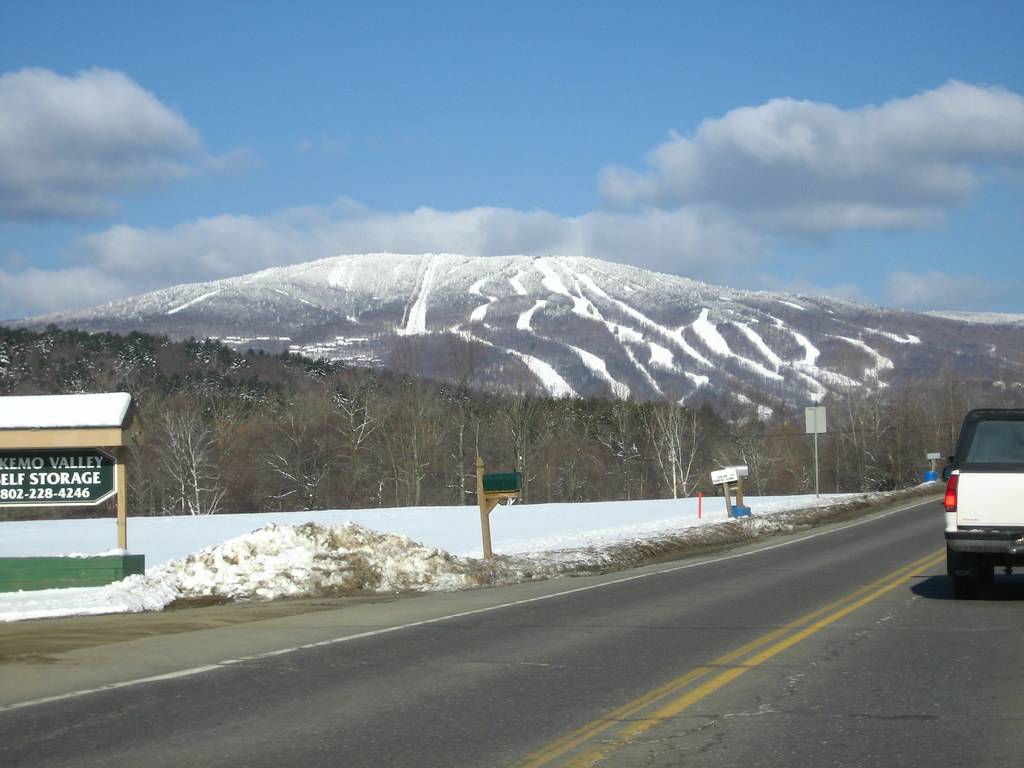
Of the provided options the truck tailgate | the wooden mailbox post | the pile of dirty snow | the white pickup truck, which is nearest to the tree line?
the wooden mailbox post

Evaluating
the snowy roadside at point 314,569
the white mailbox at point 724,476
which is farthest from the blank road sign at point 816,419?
the snowy roadside at point 314,569

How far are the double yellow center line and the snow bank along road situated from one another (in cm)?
2

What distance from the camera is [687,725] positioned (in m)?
7.64

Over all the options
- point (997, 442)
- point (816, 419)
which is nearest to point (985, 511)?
point (997, 442)

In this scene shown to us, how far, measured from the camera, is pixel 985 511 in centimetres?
1391

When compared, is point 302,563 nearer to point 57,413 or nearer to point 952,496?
point 57,413

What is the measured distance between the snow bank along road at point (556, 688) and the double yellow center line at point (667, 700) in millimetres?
24

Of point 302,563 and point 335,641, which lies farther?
point 302,563

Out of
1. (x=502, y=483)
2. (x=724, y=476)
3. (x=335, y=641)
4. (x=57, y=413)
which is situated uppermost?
(x=57, y=413)

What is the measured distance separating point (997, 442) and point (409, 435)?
71.0 metres

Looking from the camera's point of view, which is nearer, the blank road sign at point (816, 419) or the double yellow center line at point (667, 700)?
the double yellow center line at point (667, 700)

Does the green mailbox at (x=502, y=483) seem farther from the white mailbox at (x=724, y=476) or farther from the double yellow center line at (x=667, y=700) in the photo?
the white mailbox at (x=724, y=476)

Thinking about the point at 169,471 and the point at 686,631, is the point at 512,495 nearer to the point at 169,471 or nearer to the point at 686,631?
the point at 686,631

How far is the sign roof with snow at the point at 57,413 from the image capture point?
18.0 m
